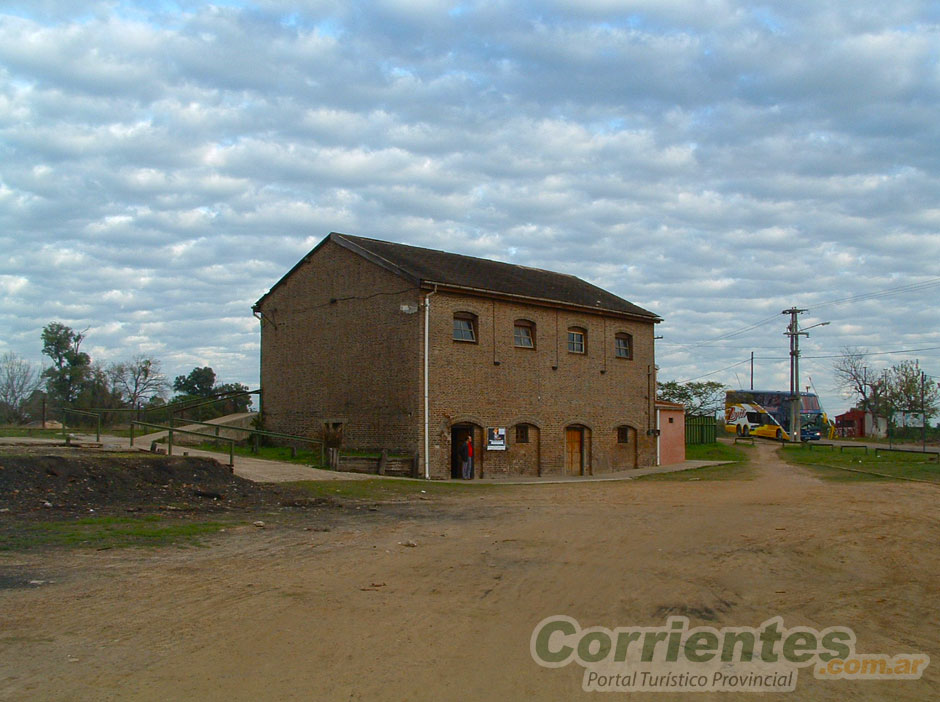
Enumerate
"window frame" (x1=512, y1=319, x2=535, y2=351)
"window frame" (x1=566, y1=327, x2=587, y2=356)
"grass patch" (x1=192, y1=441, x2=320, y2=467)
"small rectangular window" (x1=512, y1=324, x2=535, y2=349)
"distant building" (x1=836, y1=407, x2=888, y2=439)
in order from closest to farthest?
"grass patch" (x1=192, y1=441, x2=320, y2=467) → "window frame" (x1=512, y1=319, x2=535, y2=351) → "small rectangular window" (x1=512, y1=324, x2=535, y2=349) → "window frame" (x1=566, y1=327, x2=587, y2=356) → "distant building" (x1=836, y1=407, x2=888, y2=439)

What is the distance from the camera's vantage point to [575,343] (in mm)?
33281

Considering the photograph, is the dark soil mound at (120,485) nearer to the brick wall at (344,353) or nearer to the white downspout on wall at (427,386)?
the white downspout on wall at (427,386)

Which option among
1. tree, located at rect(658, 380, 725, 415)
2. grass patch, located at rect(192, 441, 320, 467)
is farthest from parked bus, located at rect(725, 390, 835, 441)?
grass patch, located at rect(192, 441, 320, 467)

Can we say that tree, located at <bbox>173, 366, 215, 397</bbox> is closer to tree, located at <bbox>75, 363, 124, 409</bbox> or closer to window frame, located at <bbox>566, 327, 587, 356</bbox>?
tree, located at <bbox>75, 363, 124, 409</bbox>

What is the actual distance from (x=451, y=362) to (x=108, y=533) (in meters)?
17.1

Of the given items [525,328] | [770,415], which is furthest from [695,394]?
[525,328]

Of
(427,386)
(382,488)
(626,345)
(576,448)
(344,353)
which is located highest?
(626,345)

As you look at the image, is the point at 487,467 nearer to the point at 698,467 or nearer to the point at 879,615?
the point at 698,467

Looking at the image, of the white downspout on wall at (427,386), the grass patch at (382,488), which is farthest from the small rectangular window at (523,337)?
the grass patch at (382,488)

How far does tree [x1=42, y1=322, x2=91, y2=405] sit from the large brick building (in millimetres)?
29696

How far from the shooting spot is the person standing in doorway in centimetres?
2784

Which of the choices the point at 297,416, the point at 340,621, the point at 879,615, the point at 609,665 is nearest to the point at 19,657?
the point at 340,621

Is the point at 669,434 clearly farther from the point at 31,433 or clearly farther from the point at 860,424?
the point at 860,424

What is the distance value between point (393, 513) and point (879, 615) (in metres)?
9.41
